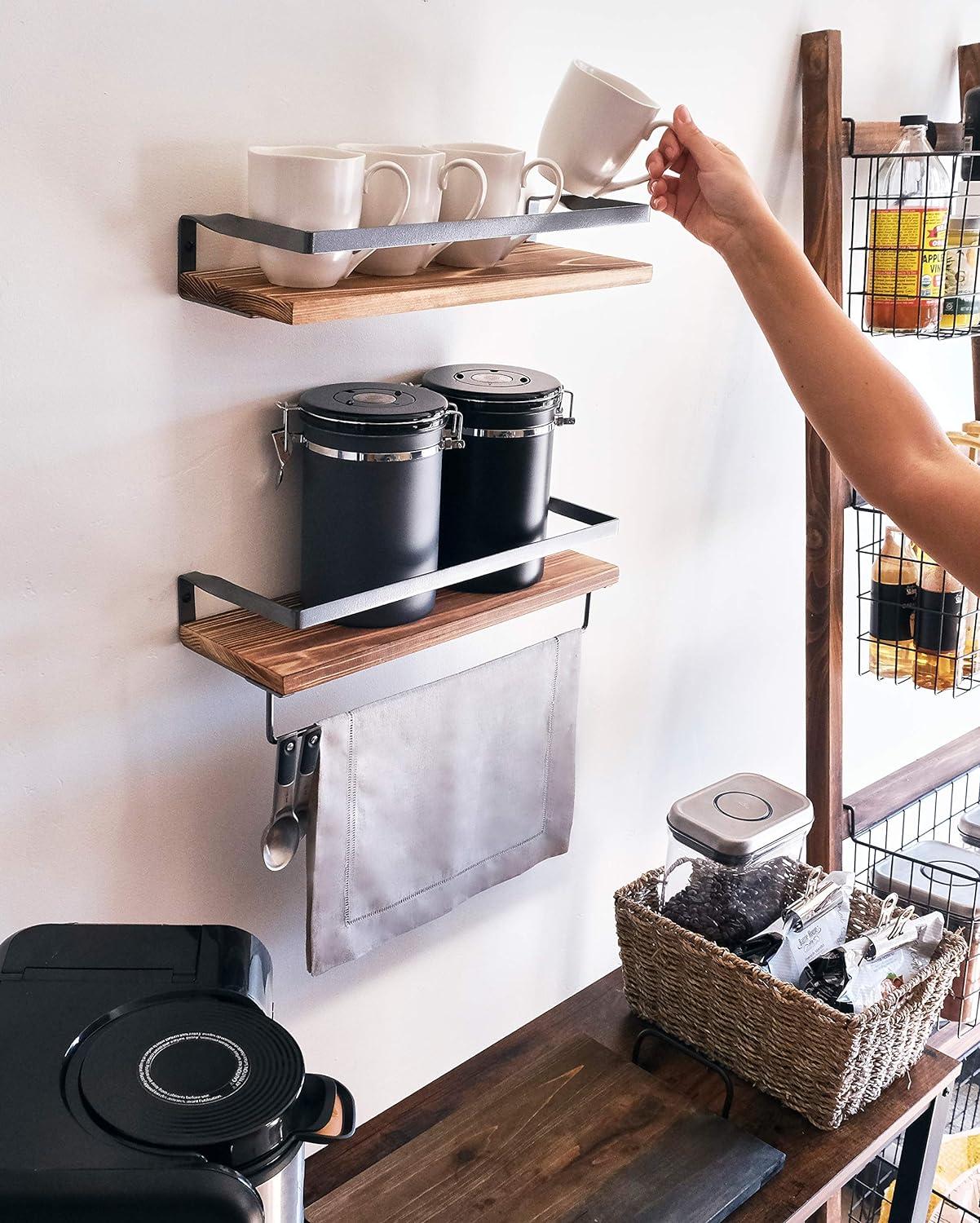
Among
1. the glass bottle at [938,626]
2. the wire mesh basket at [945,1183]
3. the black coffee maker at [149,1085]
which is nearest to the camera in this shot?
the black coffee maker at [149,1085]

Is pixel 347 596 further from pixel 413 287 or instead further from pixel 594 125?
pixel 594 125

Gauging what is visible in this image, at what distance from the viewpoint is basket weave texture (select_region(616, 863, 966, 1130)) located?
131cm

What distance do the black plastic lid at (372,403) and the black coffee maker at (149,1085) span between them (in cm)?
44

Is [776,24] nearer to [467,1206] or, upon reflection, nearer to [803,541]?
[803,541]

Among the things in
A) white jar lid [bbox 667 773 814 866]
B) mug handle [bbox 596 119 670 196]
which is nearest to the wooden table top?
white jar lid [bbox 667 773 814 866]

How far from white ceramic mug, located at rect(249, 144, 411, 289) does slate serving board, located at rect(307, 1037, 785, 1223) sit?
2.81ft

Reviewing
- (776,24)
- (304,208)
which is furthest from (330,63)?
(776,24)

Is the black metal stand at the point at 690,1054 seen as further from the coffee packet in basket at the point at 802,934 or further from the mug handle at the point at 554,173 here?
the mug handle at the point at 554,173

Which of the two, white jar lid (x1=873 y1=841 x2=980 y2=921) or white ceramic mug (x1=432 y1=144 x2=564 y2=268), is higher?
white ceramic mug (x1=432 y1=144 x2=564 y2=268)

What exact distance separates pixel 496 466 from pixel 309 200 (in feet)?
1.18

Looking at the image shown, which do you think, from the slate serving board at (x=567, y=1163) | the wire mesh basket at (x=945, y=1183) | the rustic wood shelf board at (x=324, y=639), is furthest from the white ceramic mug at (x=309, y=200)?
the wire mesh basket at (x=945, y=1183)

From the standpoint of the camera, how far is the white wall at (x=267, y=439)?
992 mm

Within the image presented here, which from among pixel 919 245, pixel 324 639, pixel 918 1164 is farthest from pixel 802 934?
pixel 919 245

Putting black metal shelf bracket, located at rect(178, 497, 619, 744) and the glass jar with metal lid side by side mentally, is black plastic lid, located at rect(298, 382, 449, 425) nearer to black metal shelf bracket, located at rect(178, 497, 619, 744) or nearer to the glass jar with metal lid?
black metal shelf bracket, located at rect(178, 497, 619, 744)
